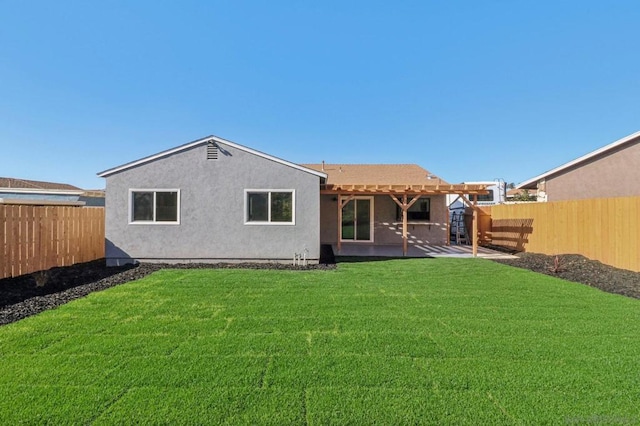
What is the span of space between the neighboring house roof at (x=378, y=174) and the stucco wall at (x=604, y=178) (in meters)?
6.04

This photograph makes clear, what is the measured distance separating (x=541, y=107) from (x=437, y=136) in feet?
22.3

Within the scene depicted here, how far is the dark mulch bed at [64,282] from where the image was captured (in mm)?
6066

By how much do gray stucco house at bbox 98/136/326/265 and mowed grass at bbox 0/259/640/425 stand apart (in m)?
4.07

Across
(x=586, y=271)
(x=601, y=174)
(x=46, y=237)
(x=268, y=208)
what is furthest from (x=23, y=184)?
(x=601, y=174)

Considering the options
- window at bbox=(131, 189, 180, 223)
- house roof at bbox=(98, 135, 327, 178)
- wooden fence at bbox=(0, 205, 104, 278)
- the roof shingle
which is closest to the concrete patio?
house roof at bbox=(98, 135, 327, 178)

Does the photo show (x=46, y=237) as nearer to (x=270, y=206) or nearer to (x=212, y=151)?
(x=212, y=151)

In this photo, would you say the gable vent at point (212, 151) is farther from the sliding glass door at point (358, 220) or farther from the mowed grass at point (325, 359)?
the sliding glass door at point (358, 220)

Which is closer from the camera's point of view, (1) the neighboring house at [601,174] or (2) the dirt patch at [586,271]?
(2) the dirt patch at [586,271]

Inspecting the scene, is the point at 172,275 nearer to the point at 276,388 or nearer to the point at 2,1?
the point at 276,388

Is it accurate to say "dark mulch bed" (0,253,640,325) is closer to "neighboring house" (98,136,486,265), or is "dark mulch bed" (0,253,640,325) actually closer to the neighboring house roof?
"neighboring house" (98,136,486,265)

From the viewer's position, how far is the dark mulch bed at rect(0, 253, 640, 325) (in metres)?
6.32

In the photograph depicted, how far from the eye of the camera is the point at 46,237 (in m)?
9.09

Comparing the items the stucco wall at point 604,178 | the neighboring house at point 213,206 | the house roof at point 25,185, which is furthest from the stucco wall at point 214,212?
the house roof at point 25,185

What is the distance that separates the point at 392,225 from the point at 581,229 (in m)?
7.58
